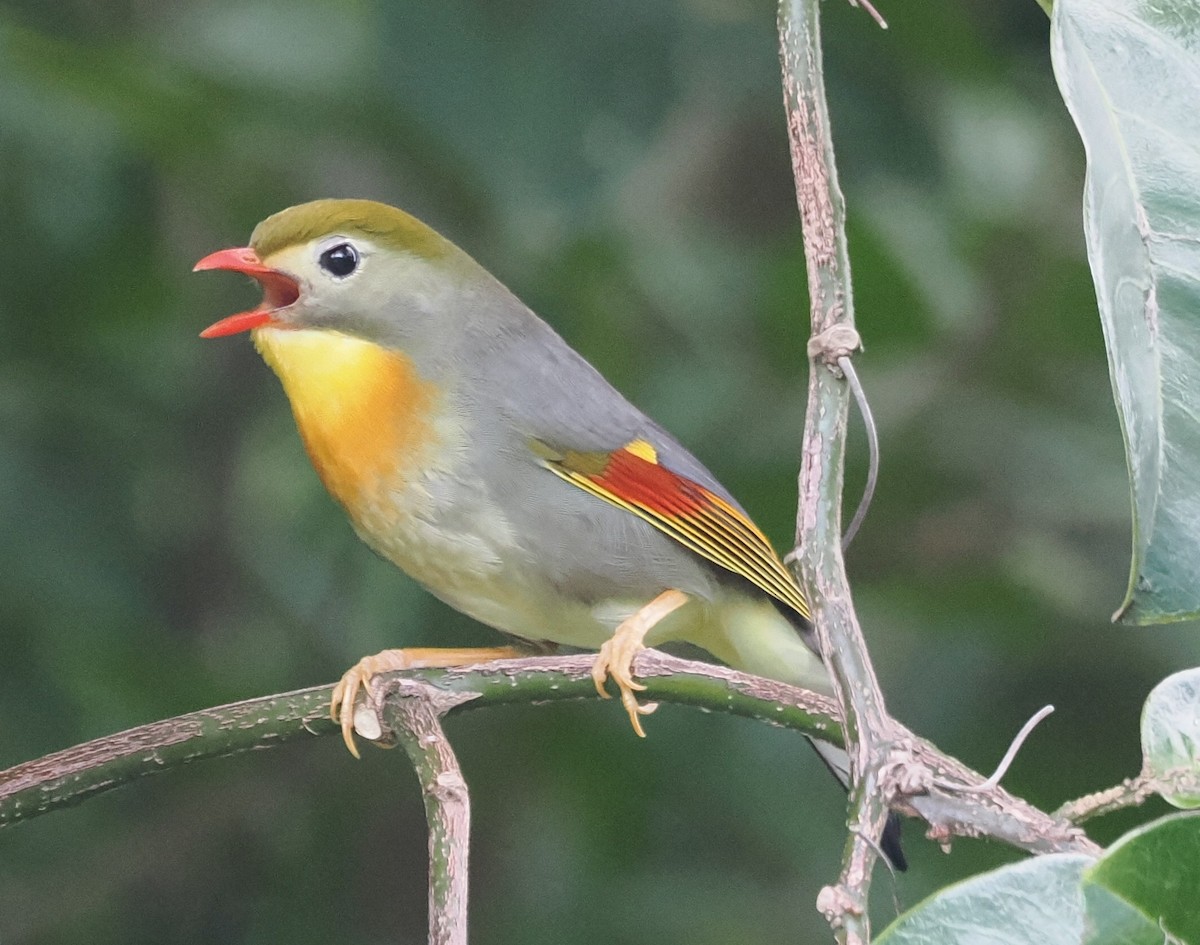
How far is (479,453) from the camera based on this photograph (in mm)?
2229

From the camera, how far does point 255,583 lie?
366 centimetres

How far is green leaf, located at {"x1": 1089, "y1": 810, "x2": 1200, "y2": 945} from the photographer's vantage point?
0.94 meters

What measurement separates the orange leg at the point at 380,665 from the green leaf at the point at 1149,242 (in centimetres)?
75

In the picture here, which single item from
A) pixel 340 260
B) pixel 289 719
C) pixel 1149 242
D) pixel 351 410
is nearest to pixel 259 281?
pixel 340 260

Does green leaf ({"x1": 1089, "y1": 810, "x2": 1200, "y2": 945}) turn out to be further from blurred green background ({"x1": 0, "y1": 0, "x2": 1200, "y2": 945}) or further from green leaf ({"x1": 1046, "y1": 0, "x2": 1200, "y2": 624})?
blurred green background ({"x1": 0, "y1": 0, "x2": 1200, "y2": 945})

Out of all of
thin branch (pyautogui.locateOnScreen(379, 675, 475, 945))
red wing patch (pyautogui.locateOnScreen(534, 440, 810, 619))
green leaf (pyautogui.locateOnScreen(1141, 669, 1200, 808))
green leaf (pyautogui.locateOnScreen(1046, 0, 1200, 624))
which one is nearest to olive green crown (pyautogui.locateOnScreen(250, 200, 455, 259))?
red wing patch (pyautogui.locateOnScreen(534, 440, 810, 619))

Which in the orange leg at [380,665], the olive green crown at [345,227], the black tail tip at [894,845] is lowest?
the black tail tip at [894,845]

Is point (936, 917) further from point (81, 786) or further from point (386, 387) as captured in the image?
point (386, 387)

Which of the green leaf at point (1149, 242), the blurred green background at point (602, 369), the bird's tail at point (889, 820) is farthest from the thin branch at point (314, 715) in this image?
the blurred green background at point (602, 369)

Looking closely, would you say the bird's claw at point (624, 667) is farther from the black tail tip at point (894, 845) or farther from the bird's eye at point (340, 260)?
the bird's eye at point (340, 260)

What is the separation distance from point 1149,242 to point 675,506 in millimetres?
1195

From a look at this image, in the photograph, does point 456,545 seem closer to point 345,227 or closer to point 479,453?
point 479,453

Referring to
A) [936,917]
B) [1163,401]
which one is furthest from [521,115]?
[936,917]

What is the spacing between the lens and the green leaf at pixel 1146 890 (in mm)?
938
